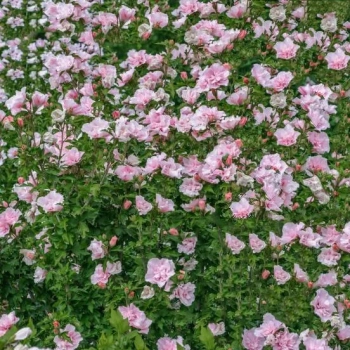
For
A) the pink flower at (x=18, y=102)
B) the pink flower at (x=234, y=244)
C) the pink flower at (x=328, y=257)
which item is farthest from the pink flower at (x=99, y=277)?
the pink flower at (x=328, y=257)

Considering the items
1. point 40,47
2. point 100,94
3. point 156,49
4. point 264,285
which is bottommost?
point 156,49

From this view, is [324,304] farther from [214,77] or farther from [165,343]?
[214,77]

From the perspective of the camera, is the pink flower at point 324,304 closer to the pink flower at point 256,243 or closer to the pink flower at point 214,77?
the pink flower at point 256,243

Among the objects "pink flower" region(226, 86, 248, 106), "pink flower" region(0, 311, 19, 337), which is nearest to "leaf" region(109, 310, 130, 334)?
"pink flower" region(0, 311, 19, 337)

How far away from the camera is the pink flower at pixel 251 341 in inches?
133

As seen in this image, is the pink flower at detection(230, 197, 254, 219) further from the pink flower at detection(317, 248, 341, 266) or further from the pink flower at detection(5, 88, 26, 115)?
the pink flower at detection(5, 88, 26, 115)

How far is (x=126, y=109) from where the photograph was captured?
4102 mm

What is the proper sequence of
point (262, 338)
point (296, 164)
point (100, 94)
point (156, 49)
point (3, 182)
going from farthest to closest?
point (156, 49) < point (3, 182) < point (100, 94) < point (296, 164) < point (262, 338)

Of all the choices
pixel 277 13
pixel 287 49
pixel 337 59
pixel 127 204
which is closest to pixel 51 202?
pixel 127 204

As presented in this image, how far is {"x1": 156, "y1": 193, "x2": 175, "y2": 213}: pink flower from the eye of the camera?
133 inches

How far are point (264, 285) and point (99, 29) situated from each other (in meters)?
1.84

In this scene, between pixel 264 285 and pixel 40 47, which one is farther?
pixel 40 47

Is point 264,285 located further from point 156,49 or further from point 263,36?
point 156,49

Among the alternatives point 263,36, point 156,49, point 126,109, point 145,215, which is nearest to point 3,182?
point 126,109
